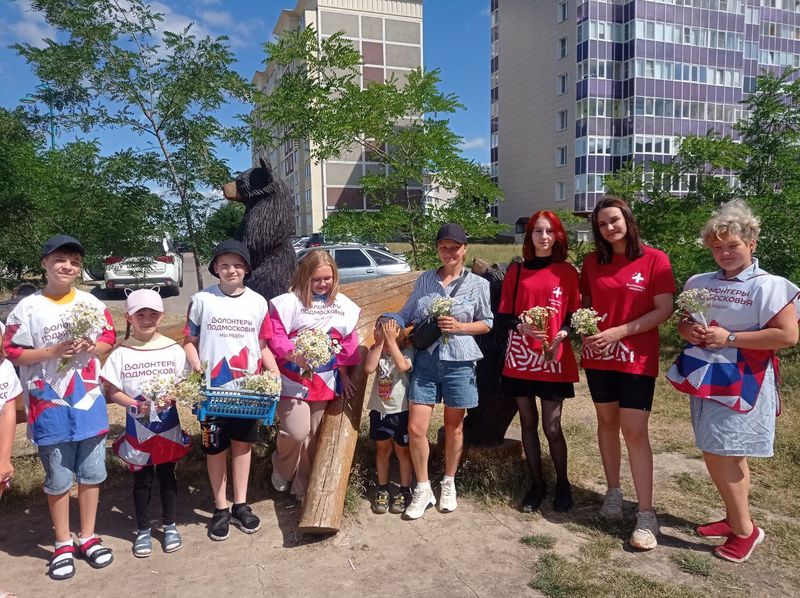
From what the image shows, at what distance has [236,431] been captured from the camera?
131 inches

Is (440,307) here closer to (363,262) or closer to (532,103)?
(363,262)

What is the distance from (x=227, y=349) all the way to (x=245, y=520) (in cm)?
108

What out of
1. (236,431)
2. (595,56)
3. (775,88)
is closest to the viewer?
(236,431)

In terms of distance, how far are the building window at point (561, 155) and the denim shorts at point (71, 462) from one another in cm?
4085

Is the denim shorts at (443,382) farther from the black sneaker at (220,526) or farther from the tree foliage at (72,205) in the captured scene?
the tree foliage at (72,205)

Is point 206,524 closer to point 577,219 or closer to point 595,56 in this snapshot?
point 577,219

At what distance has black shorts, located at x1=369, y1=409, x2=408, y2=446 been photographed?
3.54m

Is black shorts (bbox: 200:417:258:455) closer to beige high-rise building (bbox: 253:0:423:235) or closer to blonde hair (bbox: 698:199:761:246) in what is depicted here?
blonde hair (bbox: 698:199:761:246)

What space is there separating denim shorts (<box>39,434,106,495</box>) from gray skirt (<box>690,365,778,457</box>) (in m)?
3.31

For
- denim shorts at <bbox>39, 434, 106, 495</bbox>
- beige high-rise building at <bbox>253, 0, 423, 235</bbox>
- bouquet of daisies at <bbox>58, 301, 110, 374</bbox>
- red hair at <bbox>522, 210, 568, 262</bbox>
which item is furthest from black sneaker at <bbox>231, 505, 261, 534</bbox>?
beige high-rise building at <bbox>253, 0, 423, 235</bbox>

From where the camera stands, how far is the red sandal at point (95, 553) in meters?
3.08

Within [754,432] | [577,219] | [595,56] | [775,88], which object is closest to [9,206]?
[577,219]

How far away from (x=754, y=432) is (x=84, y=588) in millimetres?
3552

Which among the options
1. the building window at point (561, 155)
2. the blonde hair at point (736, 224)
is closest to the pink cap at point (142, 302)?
the blonde hair at point (736, 224)
